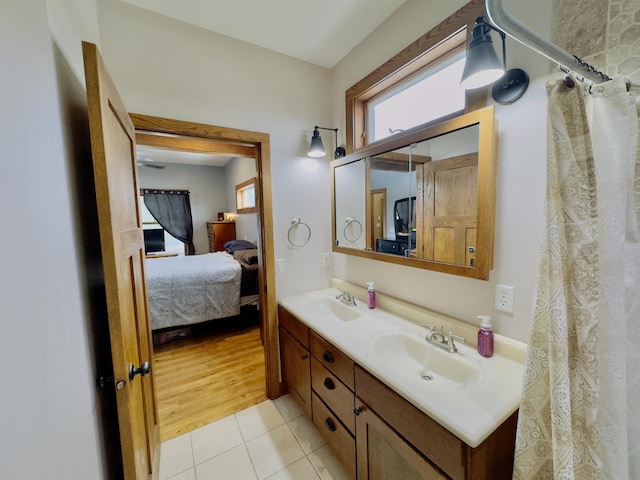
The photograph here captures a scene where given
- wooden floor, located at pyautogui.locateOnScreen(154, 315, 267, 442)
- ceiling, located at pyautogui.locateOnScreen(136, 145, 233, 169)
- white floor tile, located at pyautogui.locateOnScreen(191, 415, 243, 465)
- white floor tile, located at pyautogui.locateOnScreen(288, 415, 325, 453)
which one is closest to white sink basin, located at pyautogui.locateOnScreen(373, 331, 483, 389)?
white floor tile, located at pyautogui.locateOnScreen(288, 415, 325, 453)

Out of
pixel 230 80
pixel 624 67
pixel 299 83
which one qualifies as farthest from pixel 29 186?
pixel 299 83

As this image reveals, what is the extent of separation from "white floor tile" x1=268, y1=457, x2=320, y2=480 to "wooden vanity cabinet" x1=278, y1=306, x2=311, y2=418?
250mm

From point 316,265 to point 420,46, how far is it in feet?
5.20

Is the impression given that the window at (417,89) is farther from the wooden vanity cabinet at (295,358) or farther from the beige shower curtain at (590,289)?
the wooden vanity cabinet at (295,358)

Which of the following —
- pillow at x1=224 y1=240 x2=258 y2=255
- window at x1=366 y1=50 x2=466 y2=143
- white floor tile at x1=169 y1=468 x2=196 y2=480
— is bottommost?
white floor tile at x1=169 y1=468 x2=196 y2=480

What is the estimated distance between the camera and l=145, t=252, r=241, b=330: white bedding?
291 centimetres

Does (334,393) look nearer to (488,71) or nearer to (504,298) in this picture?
(504,298)

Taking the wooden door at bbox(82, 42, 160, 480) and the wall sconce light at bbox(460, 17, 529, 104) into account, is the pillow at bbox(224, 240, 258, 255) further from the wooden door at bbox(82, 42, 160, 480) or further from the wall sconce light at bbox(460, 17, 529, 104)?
the wall sconce light at bbox(460, 17, 529, 104)

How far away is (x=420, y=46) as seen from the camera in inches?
54.4

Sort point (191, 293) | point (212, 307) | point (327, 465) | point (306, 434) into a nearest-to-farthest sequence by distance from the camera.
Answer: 1. point (327, 465)
2. point (306, 434)
3. point (191, 293)
4. point (212, 307)

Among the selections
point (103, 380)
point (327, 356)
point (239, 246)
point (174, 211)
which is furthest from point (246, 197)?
point (103, 380)

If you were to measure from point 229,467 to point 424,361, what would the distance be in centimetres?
129

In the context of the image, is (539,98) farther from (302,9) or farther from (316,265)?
(316,265)

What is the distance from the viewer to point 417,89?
1521 mm
